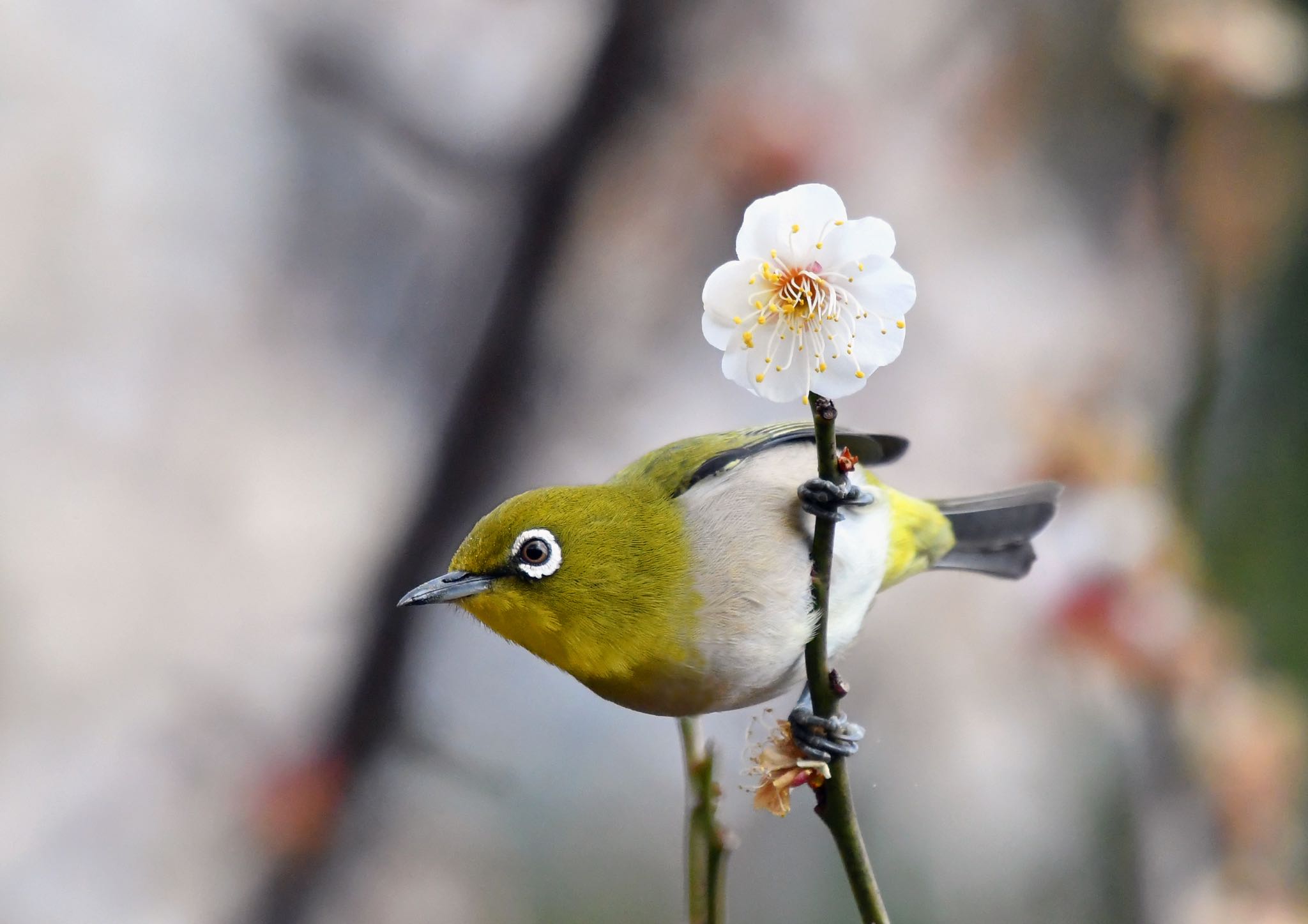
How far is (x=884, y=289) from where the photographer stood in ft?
1.78

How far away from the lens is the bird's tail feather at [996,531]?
1.18 m

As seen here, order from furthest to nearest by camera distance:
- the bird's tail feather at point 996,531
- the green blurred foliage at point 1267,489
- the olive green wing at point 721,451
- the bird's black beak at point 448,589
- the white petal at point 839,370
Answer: the green blurred foliage at point 1267,489 → the bird's tail feather at point 996,531 → the olive green wing at point 721,451 → the bird's black beak at point 448,589 → the white petal at point 839,370

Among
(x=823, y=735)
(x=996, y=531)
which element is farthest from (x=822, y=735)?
(x=996, y=531)

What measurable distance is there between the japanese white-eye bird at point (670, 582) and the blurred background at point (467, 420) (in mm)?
744

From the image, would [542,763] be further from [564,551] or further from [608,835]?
[564,551]

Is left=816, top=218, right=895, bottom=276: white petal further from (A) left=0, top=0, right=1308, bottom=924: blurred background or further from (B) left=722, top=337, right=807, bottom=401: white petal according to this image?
(A) left=0, top=0, right=1308, bottom=924: blurred background

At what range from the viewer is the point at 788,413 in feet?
4.00

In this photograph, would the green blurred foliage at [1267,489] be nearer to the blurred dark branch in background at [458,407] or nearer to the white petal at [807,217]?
the blurred dark branch in background at [458,407]

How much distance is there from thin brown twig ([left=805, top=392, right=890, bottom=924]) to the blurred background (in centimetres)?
99

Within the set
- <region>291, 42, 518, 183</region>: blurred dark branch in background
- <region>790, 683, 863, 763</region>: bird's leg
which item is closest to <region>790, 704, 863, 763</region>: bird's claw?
<region>790, 683, 863, 763</region>: bird's leg

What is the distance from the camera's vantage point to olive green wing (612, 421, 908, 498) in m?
0.94

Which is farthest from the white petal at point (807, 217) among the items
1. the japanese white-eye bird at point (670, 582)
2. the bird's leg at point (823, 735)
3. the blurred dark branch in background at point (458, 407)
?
the blurred dark branch in background at point (458, 407)

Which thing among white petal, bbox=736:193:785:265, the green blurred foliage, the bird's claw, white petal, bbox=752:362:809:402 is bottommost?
the bird's claw

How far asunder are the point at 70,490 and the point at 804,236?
66.7 inches
